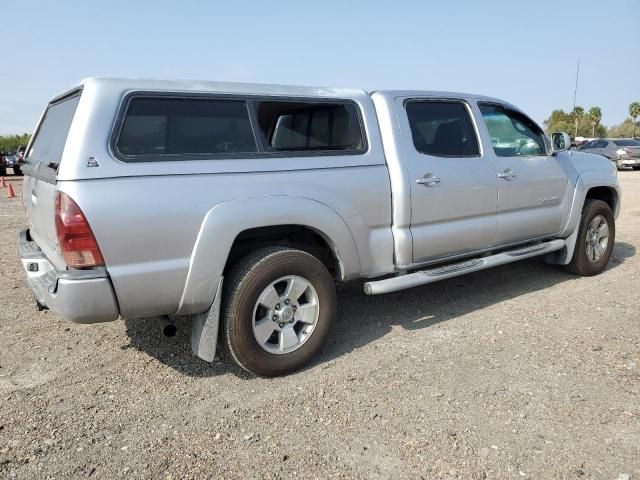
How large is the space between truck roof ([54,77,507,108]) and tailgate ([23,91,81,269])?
18 centimetres

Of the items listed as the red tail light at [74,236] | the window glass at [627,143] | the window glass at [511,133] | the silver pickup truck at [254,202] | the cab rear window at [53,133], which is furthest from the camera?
the window glass at [627,143]

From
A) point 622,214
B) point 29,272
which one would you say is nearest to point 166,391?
point 29,272

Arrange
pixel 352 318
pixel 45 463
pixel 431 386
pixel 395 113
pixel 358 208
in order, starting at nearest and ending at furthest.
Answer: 1. pixel 45 463
2. pixel 431 386
3. pixel 358 208
4. pixel 395 113
5. pixel 352 318

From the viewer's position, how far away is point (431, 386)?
322 centimetres

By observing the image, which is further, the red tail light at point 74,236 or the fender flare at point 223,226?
the fender flare at point 223,226

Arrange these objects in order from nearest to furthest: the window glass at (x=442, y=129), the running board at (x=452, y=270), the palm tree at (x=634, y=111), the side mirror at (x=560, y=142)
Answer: the running board at (x=452, y=270) → the window glass at (x=442, y=129) → the side mirror at (x=560, y=142) → the palm tree at (x=634, y=111)

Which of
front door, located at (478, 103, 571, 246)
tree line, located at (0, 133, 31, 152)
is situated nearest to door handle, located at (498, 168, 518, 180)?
front door, located at (478, 103, 571, 246)

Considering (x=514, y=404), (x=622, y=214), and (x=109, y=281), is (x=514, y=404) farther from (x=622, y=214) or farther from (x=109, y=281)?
(x=622, y=214)

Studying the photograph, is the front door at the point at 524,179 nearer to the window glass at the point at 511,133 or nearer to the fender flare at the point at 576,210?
the window glass at the point at 511,133

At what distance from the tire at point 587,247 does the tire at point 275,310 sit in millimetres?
3254

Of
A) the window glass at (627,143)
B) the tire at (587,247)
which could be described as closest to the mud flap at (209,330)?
the tire at (587,247)

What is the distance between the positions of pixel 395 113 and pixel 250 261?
164cm

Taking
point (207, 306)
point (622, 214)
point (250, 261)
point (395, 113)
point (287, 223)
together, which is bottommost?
point (622, 214)

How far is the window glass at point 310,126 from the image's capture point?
3.38 m
